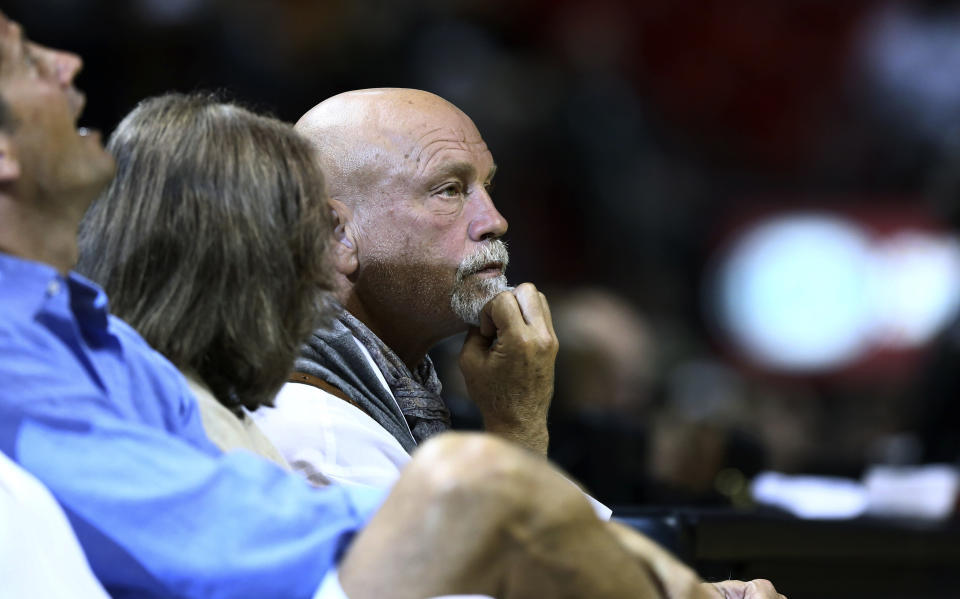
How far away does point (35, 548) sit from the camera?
1480 mm

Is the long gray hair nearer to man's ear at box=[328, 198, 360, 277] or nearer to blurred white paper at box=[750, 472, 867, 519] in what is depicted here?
man's ear at box=[328, 198, 360, 277]

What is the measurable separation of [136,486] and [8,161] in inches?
16.0

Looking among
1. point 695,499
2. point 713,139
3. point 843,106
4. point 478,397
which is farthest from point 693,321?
point 478,397

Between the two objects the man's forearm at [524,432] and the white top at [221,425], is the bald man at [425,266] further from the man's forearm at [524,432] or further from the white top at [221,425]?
Result: the white top at [221,425]

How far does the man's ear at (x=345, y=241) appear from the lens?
2.59m

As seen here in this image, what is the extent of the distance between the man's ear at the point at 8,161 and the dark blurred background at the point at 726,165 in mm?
5724

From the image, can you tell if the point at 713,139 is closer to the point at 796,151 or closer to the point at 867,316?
the point at 796,151

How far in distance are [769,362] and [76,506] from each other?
9.00 metres

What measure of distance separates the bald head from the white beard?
0.21m

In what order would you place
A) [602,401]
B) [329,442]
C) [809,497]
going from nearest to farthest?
[329,442] → [809,497] → [602,401]

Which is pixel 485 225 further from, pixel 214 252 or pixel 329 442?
pixel 214 252

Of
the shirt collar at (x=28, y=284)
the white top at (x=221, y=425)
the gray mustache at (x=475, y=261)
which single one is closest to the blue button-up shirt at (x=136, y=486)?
the shirt collar at (x=28, y=284)

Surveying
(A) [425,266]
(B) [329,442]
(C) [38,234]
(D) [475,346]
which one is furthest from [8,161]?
(D) [475,346]

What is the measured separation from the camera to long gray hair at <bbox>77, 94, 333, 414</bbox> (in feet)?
5.87
